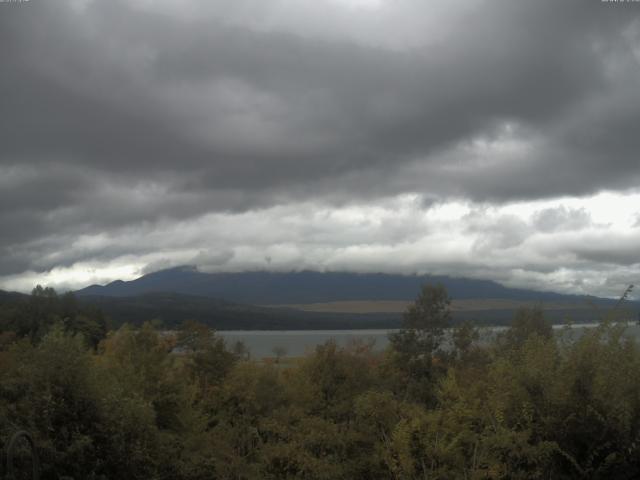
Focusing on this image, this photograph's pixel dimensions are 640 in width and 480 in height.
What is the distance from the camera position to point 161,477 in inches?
620

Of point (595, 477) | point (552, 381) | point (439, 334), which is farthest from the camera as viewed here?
point (439, 334)

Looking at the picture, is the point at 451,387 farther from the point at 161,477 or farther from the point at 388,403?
the point at 161,477

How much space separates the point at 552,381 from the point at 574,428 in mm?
952

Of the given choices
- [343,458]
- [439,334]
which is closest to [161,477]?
[343,458]

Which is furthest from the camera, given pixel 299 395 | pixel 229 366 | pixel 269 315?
pixel 269 315

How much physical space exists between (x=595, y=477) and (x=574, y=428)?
3.11ft

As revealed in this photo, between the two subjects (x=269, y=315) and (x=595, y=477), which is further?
(x=269, y=315)

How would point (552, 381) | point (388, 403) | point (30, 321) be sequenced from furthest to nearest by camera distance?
1. point (30, 321)
2. point (388, 403)
3. point (552, 381)

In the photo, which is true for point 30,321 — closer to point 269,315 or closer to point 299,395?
point 299,395

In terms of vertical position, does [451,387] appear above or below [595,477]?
above

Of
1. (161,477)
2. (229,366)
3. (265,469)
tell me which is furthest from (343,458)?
(229,366)

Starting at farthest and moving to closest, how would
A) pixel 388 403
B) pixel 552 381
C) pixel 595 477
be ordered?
pixel 388 403 → pixel 552 381 → pixel 595 477

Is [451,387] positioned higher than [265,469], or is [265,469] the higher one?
[451,387]

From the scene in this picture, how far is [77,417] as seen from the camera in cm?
1303
